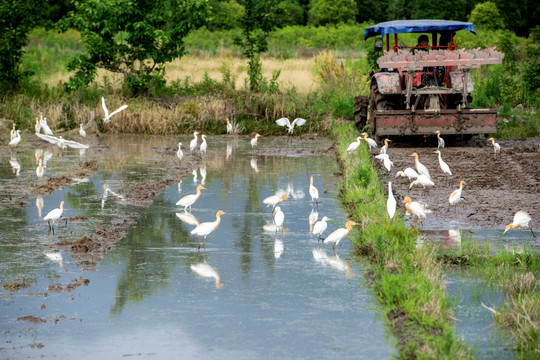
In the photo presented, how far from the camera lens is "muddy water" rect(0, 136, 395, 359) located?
6.25m

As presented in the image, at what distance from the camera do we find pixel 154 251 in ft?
30.3

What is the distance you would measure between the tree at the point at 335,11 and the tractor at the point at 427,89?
133 ft

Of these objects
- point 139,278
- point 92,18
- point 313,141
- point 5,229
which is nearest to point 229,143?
point 313,141

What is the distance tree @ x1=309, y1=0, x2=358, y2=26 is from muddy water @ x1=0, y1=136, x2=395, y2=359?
4672 cm

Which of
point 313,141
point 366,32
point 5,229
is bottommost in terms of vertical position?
point 313,141

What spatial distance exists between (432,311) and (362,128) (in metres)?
14.0

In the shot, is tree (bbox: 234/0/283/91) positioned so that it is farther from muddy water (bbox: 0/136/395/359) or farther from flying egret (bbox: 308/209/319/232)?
flying egret (bbox: 308/209/319/232)

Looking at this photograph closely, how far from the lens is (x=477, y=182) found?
43.8 ft


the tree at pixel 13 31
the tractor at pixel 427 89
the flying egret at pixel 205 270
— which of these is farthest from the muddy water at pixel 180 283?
the tree at pixel 13 31

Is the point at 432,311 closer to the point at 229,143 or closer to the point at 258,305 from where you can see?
the point at 258,305

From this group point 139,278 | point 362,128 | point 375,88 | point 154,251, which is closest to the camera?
point 139,278

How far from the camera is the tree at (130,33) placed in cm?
2378

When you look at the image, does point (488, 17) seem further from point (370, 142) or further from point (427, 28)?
point (370, 142)

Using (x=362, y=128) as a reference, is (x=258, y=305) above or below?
above
